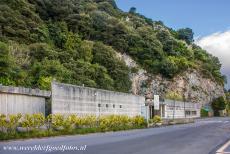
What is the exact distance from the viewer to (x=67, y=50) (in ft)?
221

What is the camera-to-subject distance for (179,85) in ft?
312

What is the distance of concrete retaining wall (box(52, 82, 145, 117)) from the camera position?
103 ft

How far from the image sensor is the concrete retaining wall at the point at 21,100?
2578 centimetres

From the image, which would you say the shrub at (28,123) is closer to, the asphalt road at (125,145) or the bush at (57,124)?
the bush at (57,124)

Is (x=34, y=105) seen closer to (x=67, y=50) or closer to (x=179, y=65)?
(x=67, y=50)

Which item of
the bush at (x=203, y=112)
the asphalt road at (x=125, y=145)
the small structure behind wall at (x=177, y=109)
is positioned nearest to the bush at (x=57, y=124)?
the asphalt road at (x=125, y=145)

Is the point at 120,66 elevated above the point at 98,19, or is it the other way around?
the point at 98,19

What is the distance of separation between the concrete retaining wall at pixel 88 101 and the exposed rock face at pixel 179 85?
102 feet

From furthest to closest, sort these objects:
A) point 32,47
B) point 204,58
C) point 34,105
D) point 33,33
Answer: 1. point 204,58
2. point 33,33
3. point 32,47
4. point 34,105

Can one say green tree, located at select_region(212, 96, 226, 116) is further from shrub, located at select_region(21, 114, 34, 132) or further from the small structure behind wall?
shrub, located at select_region(21, 114, 34, 132)

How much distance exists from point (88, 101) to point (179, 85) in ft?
200

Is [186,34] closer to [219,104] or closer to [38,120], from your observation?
[219,104]

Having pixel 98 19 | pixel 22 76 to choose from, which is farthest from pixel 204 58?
pixel 22 76

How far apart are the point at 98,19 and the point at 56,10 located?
409 inches
